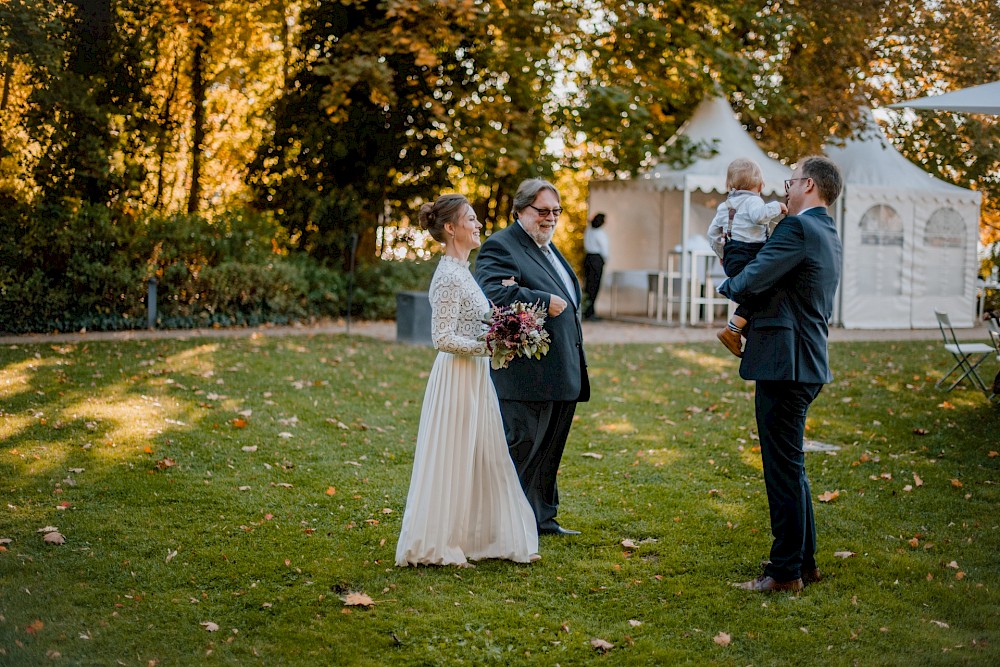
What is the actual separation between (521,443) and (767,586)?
1.53m

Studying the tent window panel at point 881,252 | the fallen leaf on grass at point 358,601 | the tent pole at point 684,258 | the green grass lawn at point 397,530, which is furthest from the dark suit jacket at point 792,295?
the tent window panel at point 881,252

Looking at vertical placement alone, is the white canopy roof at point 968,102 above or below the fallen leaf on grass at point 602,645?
above

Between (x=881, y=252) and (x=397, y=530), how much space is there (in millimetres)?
14766

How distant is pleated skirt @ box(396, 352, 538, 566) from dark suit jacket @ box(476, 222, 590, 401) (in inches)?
8.0

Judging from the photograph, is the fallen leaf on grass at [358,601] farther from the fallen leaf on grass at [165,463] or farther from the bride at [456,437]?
the fallen leaf on grass at [165,463]

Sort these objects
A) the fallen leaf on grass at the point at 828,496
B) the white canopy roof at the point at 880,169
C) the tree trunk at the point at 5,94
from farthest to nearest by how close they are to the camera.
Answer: the white canopy roof at the point at 880,169 < the tree trunk at the point at 5,94 < the fallen leaf on grass at the point at 828,496

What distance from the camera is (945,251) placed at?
18.5m

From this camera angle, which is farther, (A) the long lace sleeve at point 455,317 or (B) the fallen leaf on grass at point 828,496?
(B) the fallen leaf on grass at point 828,496

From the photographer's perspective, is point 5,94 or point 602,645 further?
point 5,94

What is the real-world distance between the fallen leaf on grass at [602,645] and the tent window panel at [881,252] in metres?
15.3

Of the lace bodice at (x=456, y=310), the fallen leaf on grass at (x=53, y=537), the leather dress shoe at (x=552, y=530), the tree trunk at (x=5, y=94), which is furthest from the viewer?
the tree trunk at (x=5, y=94)

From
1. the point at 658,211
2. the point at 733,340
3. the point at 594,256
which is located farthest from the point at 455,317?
the point at 658,211

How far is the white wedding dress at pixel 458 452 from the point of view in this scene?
5.14 metres

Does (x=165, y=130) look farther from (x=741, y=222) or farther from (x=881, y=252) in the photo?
(x=741, y=222)
